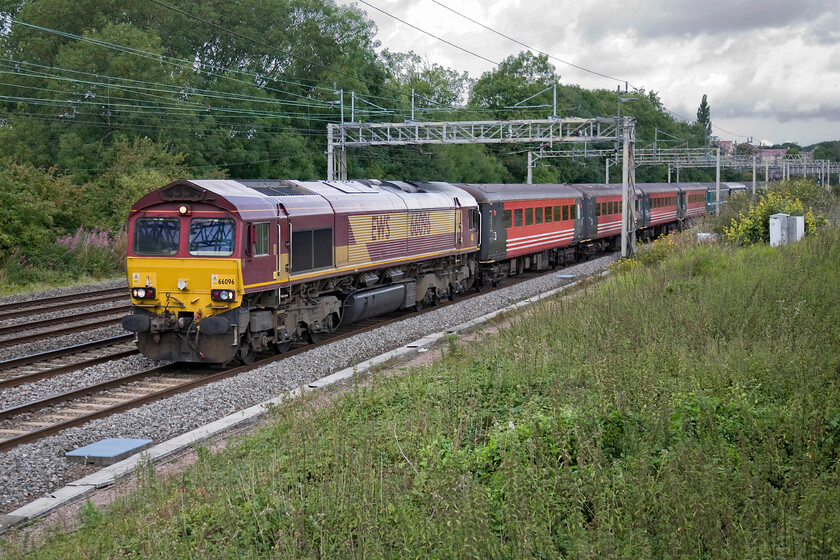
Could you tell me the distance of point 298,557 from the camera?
5586mm

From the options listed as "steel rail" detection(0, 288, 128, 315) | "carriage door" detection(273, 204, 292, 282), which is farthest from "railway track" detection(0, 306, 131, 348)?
"carriage door" detection(273, 204, 292, 282)

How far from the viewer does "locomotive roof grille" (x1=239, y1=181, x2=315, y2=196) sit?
15539 mm

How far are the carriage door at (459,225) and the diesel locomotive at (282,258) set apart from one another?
3cm

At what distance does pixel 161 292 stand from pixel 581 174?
2642 inches

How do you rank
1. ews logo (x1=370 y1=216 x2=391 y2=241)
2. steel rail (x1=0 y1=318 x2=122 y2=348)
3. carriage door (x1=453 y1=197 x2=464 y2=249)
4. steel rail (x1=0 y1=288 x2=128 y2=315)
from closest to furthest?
steel rail (x1=0 y1=318 x2=122 y2=348) → ews logo (x1=370 y1=216 x2=391 y2=241) → steel rail (x1=0 y1=288 x2=128 y2=315) → carriage door (x1=453 y1=197 x2=464 y2=249)

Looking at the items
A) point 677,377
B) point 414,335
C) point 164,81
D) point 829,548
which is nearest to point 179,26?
point 164,81

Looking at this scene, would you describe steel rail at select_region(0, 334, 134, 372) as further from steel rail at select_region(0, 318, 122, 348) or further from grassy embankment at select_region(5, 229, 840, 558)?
grassy embankment at select_region(5, 229, 840, 558)

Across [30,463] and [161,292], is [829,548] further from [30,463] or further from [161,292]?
[161,292]

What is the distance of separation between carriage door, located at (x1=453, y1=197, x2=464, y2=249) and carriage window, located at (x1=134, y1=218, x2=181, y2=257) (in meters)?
10.7

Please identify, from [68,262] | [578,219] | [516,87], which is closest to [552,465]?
[68,262]

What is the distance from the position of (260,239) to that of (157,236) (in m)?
1.83

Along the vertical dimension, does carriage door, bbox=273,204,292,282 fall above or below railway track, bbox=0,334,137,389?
above

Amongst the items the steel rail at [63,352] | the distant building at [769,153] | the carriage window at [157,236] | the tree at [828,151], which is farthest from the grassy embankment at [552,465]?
the tree at [828,151]

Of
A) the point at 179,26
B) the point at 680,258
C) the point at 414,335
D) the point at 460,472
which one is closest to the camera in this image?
the point at 460,472
